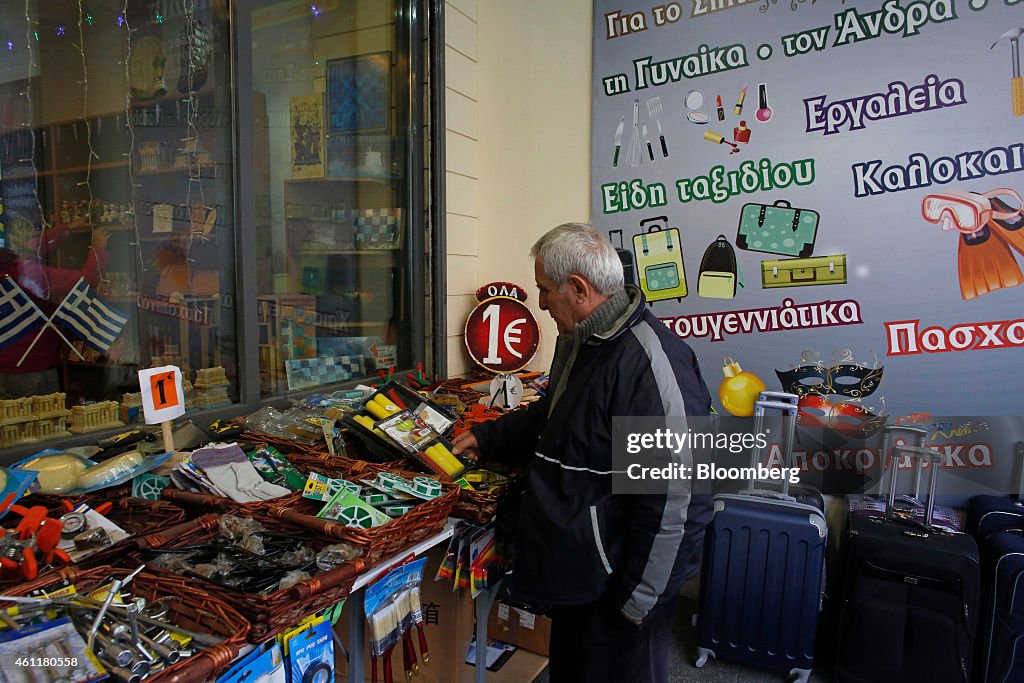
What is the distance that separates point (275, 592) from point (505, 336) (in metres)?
2.26

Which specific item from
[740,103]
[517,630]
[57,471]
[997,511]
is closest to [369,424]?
[57,471]

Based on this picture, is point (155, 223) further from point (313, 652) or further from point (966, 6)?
point (966, 6)

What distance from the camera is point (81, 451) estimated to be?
5.92 ft

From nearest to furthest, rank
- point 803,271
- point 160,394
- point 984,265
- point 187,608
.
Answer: point 187,608 → point 160,394 → point 984,265 → point 803,271

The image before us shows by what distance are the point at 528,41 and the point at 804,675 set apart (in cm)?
327

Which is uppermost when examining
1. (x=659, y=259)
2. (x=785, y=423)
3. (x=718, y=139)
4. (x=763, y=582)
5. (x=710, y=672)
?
(x=718, y=139)

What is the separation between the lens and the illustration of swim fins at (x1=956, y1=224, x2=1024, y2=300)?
267cm

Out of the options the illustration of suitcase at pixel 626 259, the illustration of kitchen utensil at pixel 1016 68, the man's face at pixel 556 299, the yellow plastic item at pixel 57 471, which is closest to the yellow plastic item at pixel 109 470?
the yellow plastic item at pixel 57 471

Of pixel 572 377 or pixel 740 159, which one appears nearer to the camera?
pixel 572 377

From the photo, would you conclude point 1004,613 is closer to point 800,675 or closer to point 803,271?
point 800,675

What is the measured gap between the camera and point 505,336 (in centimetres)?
339

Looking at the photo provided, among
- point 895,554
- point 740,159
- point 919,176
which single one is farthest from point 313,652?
point 919,176

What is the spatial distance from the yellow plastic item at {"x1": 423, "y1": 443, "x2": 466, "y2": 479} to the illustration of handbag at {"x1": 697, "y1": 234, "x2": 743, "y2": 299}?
5.59 ft

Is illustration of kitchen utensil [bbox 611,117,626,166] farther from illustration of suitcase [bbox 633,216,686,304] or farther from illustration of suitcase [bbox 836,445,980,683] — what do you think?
illustration of suitcase [bbox 836,445,980,683]
